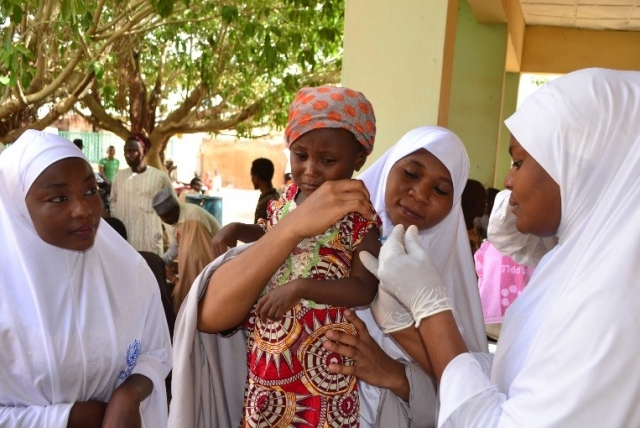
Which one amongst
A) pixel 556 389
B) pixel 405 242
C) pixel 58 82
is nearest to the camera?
pixel 556 389

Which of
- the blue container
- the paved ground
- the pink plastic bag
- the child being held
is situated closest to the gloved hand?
the child being held

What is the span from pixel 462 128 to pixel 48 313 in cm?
680

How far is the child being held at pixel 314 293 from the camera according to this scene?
1883 mm

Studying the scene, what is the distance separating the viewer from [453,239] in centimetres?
229

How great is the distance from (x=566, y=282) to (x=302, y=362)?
711 mm

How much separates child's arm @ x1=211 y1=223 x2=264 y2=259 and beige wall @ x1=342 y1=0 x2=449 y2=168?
1950 mm

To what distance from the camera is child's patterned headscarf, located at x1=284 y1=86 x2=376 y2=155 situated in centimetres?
201

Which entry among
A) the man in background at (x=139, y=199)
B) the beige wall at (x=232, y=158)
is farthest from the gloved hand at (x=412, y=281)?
the beige wall at (x=232, y=158)

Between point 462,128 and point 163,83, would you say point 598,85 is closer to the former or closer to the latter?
point 462,128

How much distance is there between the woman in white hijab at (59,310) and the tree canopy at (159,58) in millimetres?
2700

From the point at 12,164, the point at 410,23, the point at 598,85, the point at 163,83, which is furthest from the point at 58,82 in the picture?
the point at 163,83

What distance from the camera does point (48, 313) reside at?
2285mm

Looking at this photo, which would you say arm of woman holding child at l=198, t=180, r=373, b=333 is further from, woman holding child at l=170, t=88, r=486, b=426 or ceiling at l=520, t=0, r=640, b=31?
ceiling at l=520, t=0, r=640, b=31

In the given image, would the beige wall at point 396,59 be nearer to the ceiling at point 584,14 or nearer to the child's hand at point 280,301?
the child's hand at point 280,301
